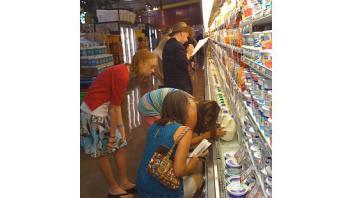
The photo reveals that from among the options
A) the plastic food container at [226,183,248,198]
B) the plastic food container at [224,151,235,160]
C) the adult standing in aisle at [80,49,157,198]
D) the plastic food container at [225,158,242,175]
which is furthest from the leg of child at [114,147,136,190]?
the plastic food container at [226,183,248,198]

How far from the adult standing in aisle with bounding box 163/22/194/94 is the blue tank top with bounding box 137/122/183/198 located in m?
2.06

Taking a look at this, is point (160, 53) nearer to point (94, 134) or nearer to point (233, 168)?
point (94, 134)

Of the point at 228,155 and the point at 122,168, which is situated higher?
the point at 228,155

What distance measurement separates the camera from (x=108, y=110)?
11.3ft

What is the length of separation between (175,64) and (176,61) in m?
0.05

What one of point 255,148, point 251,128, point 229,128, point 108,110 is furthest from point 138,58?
point 255,148

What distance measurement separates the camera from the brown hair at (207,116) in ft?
9.72

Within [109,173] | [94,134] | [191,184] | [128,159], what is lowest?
[128,159]

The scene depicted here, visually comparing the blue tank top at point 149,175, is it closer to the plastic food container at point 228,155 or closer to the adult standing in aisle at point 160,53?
the plastic food container at point 228,155

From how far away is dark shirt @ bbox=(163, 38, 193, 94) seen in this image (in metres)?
4.48

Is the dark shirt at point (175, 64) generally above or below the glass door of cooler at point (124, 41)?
below

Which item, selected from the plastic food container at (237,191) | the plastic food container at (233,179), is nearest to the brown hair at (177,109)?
the plastic food container at (233,179)
